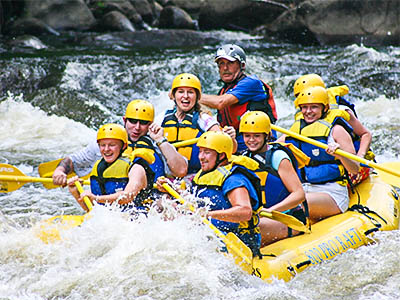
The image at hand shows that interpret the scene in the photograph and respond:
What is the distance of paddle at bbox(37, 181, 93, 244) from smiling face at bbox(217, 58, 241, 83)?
6.02ft

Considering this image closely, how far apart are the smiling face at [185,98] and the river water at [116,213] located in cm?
122

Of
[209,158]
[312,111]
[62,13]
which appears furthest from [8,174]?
[62,13]

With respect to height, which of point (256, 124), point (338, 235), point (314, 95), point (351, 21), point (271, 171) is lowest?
point (338, 235)

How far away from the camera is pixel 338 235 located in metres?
5.06

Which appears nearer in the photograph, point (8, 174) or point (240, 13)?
point (8, 174)

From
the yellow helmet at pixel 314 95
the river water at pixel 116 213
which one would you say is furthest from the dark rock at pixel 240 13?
the yellow helmet at pixel 314 95

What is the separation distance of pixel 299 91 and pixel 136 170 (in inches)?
89.1

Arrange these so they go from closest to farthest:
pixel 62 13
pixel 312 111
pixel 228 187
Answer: pixel 228 187
pixel 312 111
pixel 62 13

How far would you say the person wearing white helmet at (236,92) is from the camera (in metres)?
5.66

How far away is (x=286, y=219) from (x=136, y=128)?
152 cm

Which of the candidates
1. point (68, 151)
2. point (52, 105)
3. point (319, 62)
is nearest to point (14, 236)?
point (68, 151)

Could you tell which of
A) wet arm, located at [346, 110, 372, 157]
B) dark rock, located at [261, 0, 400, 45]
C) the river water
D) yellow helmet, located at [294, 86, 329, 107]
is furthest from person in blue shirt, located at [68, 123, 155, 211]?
dark rock, located at [261, 0, 400, 45]

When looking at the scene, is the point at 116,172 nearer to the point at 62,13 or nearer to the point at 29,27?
the point at 29,27

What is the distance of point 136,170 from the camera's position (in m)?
4.75
